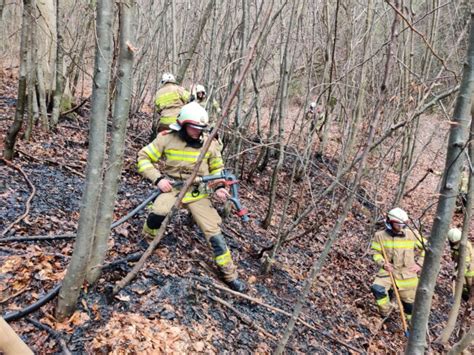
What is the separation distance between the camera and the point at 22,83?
4.93 m

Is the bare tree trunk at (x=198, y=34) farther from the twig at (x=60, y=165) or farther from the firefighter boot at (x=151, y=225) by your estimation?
the firefighter boot at (x=151, y=225)

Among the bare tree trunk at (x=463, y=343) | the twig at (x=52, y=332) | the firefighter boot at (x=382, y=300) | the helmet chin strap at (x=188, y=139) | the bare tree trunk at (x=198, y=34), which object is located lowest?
the firefighter boot at (x=382, y=300)

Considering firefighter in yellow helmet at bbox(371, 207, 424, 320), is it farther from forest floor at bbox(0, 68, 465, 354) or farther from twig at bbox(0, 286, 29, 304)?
twig at bbox(0, 286, 29, 304)

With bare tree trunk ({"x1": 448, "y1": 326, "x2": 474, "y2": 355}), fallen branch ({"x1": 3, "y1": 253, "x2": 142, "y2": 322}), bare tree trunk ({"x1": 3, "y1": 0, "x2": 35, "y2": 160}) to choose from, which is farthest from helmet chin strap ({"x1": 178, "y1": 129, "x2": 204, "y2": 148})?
bare tree trunk ({"x1": 448, "y1": 326, "x2": 474, "y2": 355})

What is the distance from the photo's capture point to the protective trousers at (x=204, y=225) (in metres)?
4.15

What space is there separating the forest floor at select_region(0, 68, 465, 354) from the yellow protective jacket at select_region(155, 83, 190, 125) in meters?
1.06

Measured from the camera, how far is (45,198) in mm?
4578

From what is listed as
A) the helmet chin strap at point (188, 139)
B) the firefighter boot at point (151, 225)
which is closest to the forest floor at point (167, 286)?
the firefighter boot at point (151, 225)

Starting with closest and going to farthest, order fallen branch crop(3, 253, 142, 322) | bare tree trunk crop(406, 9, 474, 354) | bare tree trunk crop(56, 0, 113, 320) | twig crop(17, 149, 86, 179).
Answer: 1. bare tree trunk crop(406, 9, 474, 354)
2. bare tree trunk crop(56, 0, 113, 320)
3. fallen branch crop(3, 253, 142, 322)
4. twig crop(17, 149, 86, 179)

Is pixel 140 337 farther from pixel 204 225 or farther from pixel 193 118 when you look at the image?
pixel 193 118

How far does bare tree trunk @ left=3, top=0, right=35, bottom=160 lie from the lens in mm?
4723

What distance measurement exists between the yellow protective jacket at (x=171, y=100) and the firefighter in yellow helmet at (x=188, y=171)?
2.58 m

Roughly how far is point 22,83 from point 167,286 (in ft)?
11.0

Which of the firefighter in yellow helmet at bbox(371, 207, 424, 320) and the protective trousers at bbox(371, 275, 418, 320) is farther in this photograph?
the firefighter in yellow helmet at bbox(371, 207, 424, 320)
